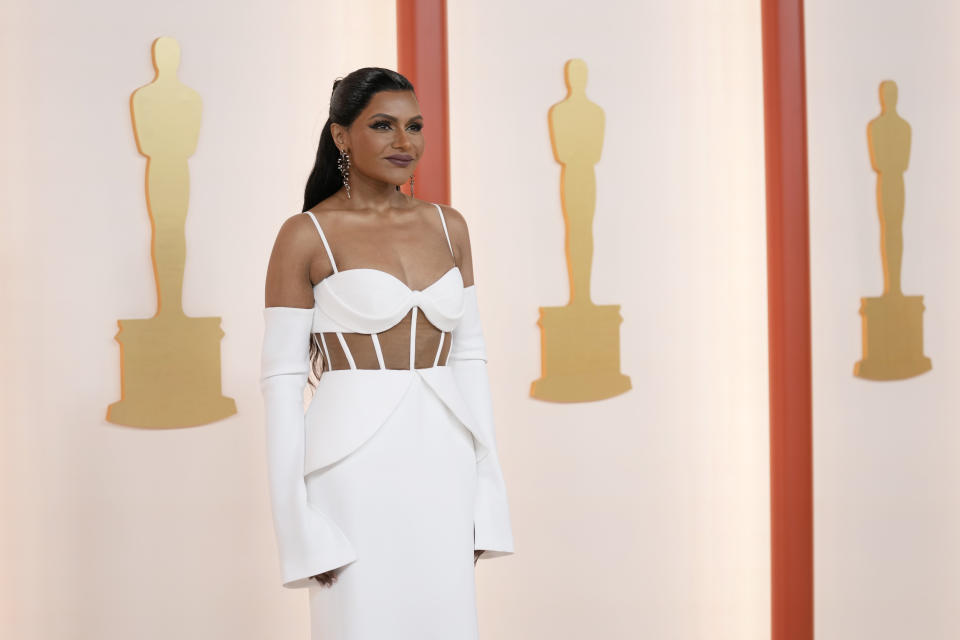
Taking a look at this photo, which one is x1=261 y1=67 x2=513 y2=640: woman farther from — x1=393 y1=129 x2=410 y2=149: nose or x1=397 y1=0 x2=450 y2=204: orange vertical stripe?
x1=397 y1=0 x2=450 y2=204: orange vertical stripe

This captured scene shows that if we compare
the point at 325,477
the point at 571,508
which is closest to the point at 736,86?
the point at 571,508

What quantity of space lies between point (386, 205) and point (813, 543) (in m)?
2.00

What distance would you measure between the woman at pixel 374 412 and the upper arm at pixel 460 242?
0.07m

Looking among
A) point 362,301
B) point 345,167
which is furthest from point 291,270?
point 345,167

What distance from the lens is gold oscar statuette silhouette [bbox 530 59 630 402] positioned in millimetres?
2857

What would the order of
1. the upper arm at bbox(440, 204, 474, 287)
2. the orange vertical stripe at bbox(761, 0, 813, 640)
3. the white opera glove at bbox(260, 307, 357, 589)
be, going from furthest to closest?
the orange vertical stripe at bbox(761, 0, 813, 640)
the upper arm at bbox(440, 204, 474, 287)
the white opera glove at bbox(260, 307, 357, 589)

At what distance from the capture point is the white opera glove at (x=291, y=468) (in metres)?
1.73

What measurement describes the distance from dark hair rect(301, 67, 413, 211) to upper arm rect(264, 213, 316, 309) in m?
0.18

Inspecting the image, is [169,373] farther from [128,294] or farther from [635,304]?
[635,304]

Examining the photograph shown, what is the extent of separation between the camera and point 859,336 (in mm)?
3195

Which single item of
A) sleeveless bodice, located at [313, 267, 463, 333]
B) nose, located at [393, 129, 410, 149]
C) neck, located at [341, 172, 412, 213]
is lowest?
sleeveless bodice, located at [313, 267, 463, 333]

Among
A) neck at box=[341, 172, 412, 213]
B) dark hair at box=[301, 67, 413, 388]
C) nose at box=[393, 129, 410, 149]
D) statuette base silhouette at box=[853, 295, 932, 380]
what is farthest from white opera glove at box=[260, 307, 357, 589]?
statuette base silhouette at box=[853, 295, 932, 380]

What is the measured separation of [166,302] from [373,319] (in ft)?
3.12

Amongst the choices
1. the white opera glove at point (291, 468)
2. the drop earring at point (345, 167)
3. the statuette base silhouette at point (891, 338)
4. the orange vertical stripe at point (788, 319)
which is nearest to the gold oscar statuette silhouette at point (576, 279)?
the orange vertical stripe at point (788, 319)
